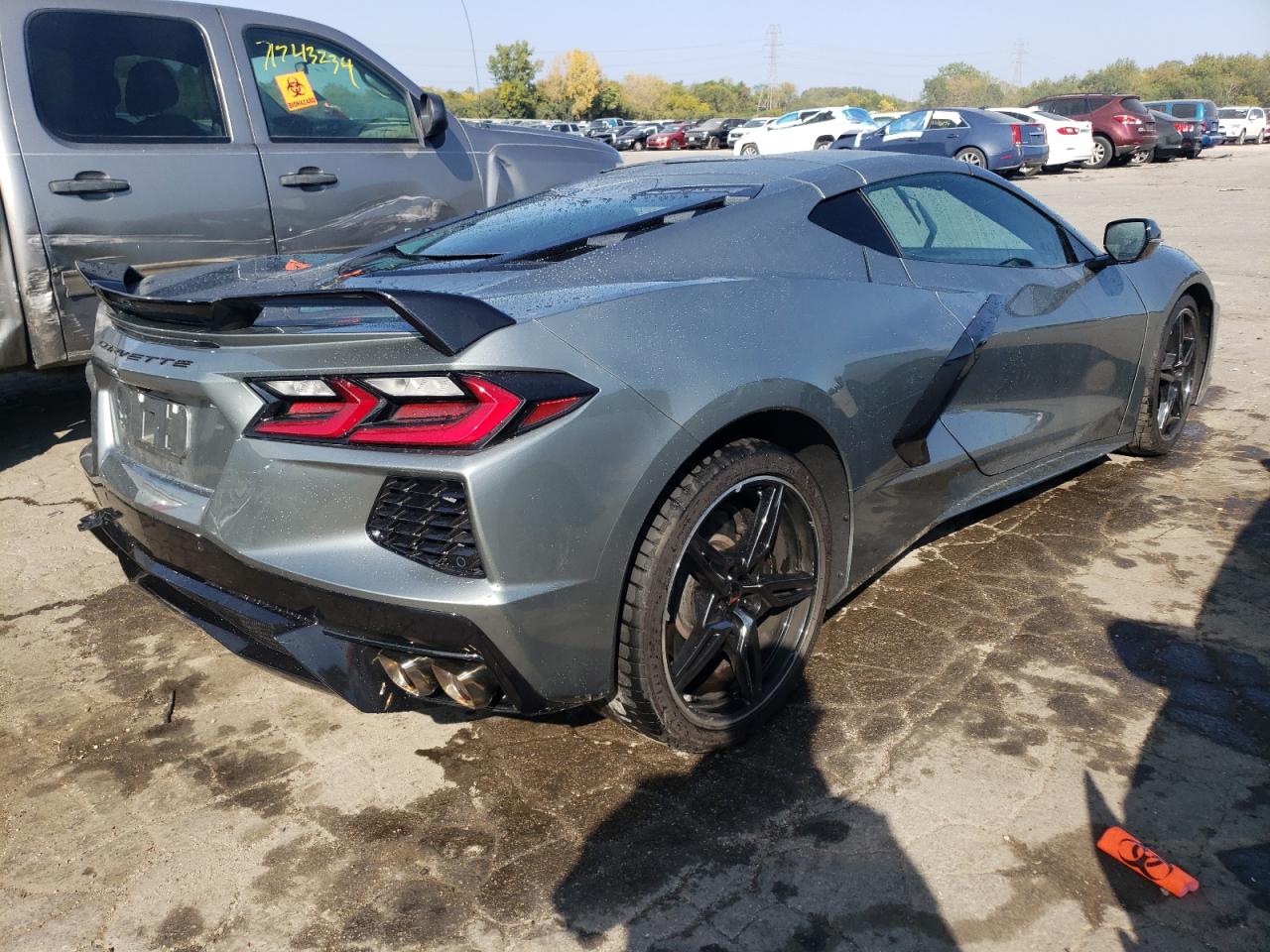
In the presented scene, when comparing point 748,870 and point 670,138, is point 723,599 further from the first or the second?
point 670,138

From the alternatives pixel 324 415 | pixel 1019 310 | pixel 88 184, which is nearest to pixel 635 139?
pixel 88 184

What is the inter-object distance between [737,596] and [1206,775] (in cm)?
117

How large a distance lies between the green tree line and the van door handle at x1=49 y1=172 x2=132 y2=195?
69568mm

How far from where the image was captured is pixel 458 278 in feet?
8.61

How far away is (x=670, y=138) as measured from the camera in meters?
47.4

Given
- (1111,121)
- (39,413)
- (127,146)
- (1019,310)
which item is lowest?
(39,413)

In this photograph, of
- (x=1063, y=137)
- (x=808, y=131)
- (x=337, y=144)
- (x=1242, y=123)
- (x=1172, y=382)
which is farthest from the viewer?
(x=1242, y=123)

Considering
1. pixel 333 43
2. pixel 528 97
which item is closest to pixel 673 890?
pixel 333 43

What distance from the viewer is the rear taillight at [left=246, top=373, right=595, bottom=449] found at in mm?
2115

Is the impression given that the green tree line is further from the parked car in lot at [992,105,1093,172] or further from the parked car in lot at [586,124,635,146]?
the parked car in lot at [992,105,1093,172]

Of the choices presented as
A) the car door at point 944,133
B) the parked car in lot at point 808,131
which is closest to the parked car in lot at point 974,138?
the car door at point 944,133

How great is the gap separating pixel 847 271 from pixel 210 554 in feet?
5.81

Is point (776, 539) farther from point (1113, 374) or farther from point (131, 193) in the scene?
point (131, 193)

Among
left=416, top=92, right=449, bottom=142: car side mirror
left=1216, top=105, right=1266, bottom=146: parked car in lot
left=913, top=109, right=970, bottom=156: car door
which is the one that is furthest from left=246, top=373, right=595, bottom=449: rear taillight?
left=1216, top=105, right=1266, bottom=146: parked car in lot
